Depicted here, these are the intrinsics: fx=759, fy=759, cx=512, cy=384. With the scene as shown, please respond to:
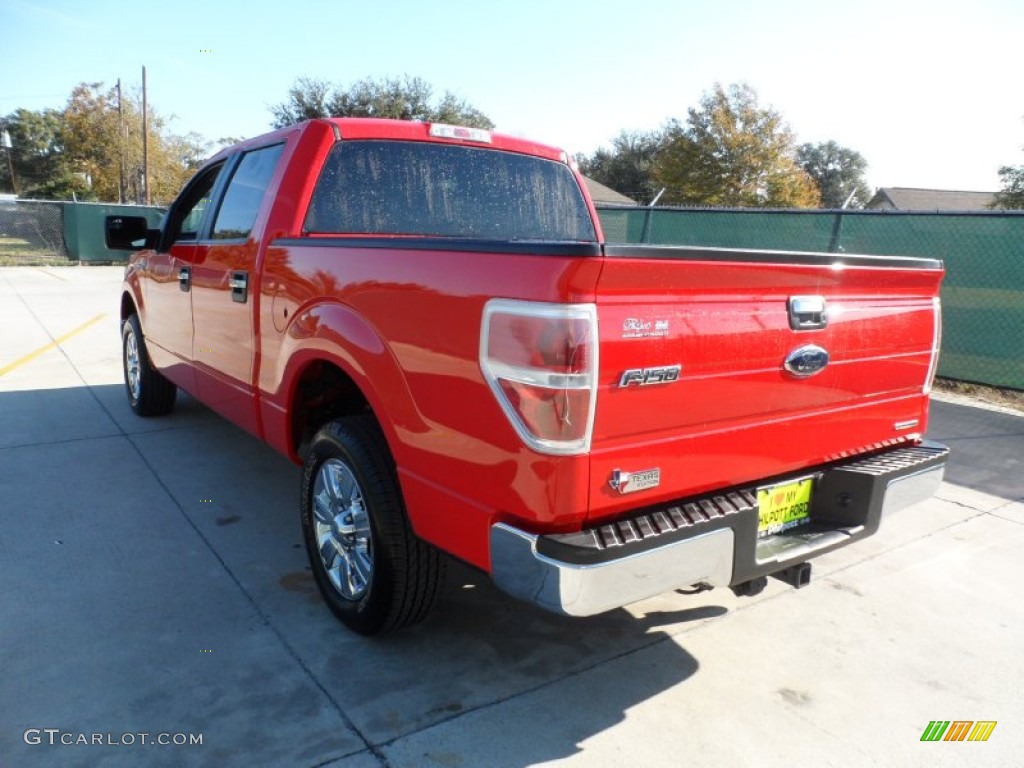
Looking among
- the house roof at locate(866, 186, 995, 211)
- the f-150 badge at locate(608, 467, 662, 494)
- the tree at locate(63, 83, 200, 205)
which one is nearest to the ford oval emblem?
the f-150 badge at locate(608, 467, 662, 494)

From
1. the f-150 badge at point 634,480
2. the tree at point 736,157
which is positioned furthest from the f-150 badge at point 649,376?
the tree at point 736,157

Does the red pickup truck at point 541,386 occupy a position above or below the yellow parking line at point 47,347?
above

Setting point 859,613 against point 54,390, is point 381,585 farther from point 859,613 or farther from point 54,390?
point 54,390

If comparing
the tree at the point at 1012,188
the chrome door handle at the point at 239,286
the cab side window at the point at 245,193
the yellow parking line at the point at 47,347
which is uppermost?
the tree at the point at 1012,188

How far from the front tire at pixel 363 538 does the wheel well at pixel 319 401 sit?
0.29m

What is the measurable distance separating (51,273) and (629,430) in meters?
21.3

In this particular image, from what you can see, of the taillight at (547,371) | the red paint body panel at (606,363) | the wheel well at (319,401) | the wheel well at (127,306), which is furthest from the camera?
the wheel well at (127,306)

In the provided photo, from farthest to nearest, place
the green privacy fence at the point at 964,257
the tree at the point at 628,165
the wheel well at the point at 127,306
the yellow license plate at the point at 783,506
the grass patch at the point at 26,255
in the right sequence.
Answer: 1. the tree at the point at 628,165
2. the grass patch at the point at 26,255
3. the green privacy fence at the point at 964,257
4. the wheel well at the point at 127,306
5. the yellow license plate at the point at 783,506

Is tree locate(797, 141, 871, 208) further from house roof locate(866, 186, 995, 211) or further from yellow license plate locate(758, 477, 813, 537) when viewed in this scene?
yellow license plate locate(758, 477, 813, 537)

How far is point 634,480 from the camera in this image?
7.40 feet

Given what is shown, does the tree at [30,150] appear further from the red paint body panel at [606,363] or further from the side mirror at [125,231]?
the red paint body panel at [606,363]

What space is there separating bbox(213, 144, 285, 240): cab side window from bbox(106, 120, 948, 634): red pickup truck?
0.03 m

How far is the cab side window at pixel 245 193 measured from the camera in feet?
12.5

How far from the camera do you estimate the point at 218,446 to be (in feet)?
17.8
